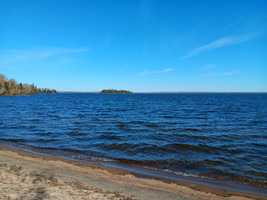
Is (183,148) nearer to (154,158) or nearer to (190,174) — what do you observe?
(154,158)

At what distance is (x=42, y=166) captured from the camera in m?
8.16

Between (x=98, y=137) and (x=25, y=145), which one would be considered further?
(x=98, y=137)

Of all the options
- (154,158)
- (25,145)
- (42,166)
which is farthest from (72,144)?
(154,158)

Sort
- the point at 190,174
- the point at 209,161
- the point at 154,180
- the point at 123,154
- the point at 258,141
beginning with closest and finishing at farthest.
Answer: the point at 154,180 < the point at 190,174 < the point at 209,161 < the point at 123,154 < the point at 258,141

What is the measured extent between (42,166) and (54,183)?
9.22ft

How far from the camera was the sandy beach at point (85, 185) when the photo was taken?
16.8 ft

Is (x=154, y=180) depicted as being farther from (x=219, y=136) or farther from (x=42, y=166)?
(x=219, y=136)

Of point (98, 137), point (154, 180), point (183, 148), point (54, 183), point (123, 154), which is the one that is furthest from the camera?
point (98, 137)

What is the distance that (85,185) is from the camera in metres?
6.10

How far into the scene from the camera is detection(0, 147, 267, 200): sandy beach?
5121mm

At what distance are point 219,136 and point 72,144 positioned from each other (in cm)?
1270

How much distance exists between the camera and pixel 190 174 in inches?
317

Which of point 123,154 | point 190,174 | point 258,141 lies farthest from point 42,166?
point 258,141

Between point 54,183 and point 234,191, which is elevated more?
point 54,183
